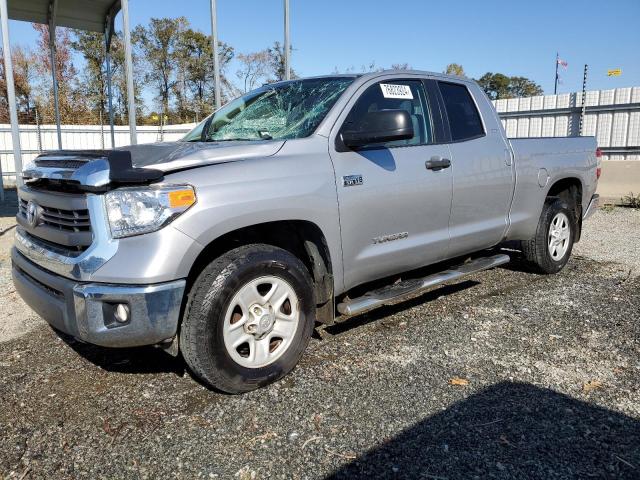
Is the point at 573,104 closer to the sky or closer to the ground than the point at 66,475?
closer to the sky

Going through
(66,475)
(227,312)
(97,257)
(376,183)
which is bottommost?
(66,475)

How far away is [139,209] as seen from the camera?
8.71 ft

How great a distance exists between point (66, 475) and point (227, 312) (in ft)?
3.47

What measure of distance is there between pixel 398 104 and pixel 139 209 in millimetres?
2238

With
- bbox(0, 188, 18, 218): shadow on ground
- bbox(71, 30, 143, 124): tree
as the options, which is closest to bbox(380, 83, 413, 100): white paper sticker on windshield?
bbox(0, 188, 18, 218): shadow on ground

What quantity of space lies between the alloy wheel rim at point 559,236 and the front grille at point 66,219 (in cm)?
447

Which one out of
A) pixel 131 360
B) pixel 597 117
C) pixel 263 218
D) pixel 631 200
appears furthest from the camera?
pixel 597 117

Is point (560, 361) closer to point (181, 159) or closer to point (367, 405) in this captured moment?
point (367, 405)

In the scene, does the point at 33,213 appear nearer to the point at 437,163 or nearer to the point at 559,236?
the point at 437,163

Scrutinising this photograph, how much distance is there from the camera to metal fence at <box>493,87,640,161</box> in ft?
41.0

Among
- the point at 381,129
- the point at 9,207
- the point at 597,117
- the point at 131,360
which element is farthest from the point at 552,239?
the point at 9,207

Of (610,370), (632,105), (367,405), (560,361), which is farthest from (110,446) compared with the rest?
(632,105)

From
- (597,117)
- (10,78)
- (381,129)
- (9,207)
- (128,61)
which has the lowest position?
(9,207)

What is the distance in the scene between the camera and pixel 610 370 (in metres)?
3.36
